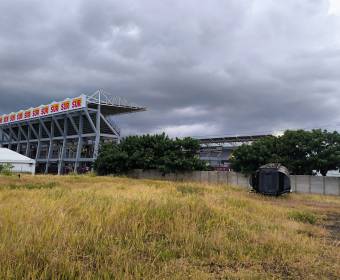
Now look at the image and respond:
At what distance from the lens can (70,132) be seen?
83875mm

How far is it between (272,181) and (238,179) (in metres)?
12.4

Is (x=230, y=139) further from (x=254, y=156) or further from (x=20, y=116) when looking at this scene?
(x=20, y=116)

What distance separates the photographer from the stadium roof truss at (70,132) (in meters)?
72.8

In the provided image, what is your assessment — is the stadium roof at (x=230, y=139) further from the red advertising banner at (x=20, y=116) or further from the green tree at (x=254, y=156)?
the red advertising banner at (x=20, y=116)

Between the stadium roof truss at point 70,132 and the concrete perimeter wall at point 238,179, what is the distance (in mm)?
27189

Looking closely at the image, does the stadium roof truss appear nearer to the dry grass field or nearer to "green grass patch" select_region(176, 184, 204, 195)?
"green grass patch" select_region(176, 184, 204, 195)

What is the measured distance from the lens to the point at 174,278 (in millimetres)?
4531

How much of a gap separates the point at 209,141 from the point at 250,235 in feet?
240

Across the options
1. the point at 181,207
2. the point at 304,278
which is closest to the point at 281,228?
the point at 181,207

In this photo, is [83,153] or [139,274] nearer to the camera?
[139,274]

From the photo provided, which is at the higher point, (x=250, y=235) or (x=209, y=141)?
(x=209, y=141)

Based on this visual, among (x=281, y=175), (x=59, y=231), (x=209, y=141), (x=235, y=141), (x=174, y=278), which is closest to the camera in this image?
(x=174, y=278)

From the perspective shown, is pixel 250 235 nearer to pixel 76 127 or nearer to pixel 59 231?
pixel 59 231

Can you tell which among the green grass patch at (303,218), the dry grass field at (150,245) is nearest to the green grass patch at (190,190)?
the green grass patch at (303,218)
